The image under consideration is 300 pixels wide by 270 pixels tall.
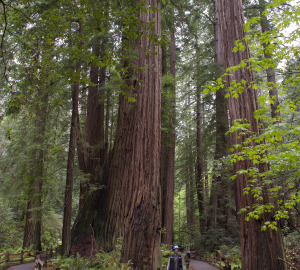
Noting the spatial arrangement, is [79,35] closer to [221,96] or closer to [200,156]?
[221,96]

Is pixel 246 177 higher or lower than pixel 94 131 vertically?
lower

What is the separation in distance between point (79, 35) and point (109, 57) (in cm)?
113

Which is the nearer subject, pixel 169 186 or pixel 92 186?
pixel 92 186

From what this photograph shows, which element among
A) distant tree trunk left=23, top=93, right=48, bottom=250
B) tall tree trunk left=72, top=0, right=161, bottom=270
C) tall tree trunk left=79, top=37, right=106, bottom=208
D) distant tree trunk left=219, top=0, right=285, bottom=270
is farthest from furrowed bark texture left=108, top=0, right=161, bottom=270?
distant tree trunk left=23, top=93, right=48, bottom=250

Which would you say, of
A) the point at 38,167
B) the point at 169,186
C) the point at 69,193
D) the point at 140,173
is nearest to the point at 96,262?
the point at 69,193

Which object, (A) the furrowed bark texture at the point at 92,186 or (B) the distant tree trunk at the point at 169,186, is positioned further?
(B) the distant tree trunk at the point at 169,186

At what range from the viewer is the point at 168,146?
16219mm

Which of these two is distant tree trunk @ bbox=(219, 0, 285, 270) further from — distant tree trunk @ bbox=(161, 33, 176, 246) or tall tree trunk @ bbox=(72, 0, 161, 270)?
distant tree trunk @ bbox=(161, 33, 176, 246)

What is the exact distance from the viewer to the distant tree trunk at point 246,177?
5.55 meters

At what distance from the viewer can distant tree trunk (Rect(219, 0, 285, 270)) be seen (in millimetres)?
5555

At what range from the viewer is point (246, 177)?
6.11 m

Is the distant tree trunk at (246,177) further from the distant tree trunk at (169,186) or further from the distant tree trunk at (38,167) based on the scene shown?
the distant tree trunk at (169,186)

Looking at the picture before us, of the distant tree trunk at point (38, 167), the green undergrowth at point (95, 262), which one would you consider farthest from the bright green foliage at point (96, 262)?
the distant tree trunk at point (38, 167)

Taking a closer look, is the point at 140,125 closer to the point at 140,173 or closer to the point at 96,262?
the point at 140,173
